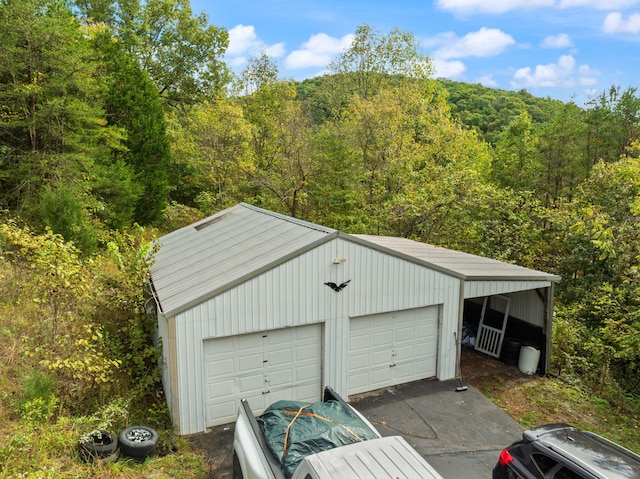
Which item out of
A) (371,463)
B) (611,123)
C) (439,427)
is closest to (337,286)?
(439,427)

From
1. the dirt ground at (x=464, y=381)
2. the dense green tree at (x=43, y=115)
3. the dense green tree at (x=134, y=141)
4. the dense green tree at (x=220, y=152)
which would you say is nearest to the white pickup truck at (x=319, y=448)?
the dirt ground at (x=464, y=381)

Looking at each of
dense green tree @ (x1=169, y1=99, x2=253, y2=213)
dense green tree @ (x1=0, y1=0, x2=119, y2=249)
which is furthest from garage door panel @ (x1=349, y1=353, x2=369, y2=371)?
dense green tree @ (x1=169, y1=99, x2=253, y2=213)

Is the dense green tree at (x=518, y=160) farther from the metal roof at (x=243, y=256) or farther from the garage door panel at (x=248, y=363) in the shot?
the garage door panel at (x=248, y=363)

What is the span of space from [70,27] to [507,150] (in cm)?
2688

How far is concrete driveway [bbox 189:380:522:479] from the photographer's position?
7.93m

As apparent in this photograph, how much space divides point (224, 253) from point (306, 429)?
6.26 m

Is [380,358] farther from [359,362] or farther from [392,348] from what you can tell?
[359,362]

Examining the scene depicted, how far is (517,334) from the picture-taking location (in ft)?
42.1

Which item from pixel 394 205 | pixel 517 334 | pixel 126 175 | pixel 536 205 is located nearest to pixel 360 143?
pixel 394 205

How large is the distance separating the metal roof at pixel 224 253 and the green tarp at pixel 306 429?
2.92 meters

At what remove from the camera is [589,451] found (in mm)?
5801

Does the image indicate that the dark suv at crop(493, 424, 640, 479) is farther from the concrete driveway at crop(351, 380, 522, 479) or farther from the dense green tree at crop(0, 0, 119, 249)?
the dense green tree at crop(0, 0, 119, 249)

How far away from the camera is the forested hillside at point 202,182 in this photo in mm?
9055

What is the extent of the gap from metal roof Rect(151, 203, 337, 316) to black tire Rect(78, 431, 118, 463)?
88.4 inches
